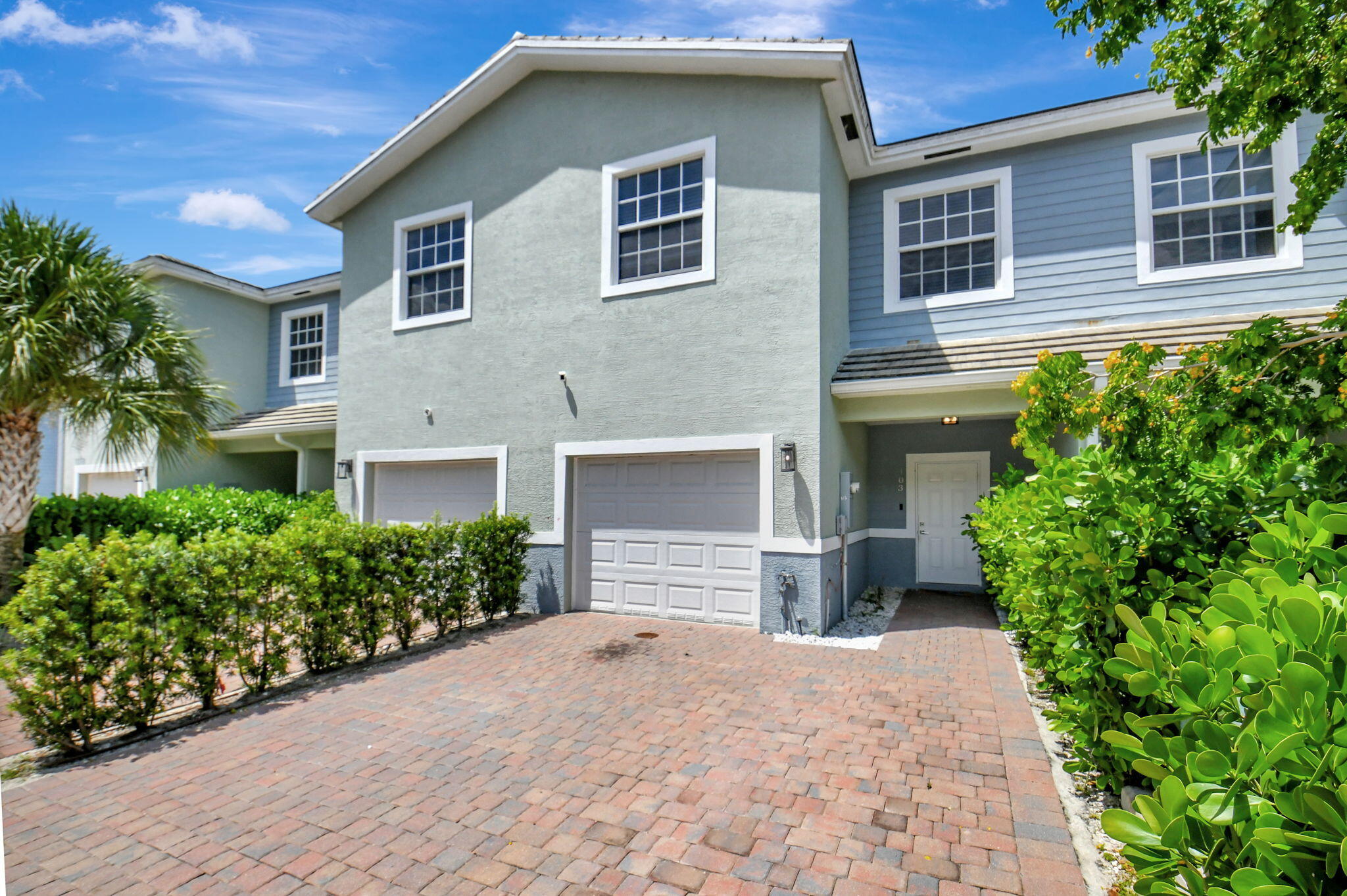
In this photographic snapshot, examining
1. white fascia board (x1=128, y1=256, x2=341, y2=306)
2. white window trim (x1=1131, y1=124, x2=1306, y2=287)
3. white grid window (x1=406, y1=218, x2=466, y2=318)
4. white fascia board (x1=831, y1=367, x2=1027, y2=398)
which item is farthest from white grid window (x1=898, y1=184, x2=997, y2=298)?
white fascia board (x1=128, y1=256, x2=341, y2=306)

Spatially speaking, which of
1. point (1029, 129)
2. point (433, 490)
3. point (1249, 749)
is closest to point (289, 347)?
point (433, 490)

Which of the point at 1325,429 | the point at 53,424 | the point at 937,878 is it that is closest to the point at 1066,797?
the point at 937,878

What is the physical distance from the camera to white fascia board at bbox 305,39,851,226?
8.12 metres

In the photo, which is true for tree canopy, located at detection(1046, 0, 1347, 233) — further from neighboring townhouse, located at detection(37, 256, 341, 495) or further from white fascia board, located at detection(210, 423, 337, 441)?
neighboring townhouse, located at detection(37, 256, 341, 495)

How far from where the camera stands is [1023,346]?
8773mm

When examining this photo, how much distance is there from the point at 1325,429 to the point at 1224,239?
6.84 m

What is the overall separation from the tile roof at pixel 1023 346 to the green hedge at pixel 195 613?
6186mm

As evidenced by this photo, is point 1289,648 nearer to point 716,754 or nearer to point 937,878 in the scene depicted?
point 937,878

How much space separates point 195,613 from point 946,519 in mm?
10469

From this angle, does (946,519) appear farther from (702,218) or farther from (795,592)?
(702,218)

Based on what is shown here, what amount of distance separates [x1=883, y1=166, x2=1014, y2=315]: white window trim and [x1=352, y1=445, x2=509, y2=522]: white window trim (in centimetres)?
643

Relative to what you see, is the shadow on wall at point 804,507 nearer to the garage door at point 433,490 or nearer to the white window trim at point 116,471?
the garage door at point 433,490

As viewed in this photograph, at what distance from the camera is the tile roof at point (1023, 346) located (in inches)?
318

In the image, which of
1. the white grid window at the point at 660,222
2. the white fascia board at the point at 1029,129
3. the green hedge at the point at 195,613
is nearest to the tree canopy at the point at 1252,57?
the white fascia board at the point at 1029,129
